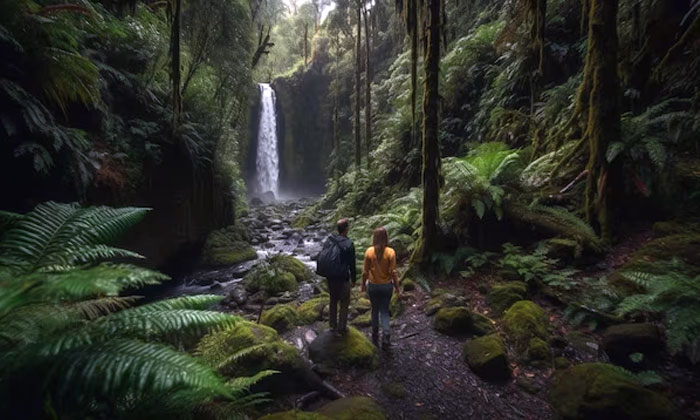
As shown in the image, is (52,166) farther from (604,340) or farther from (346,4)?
(346,4)

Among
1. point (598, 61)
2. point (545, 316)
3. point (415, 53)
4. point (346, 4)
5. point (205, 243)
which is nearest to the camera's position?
point (545, 316)

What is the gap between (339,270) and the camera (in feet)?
14.4

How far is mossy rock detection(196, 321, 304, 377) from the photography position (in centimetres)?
349

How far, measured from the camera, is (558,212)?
5660 millimetres

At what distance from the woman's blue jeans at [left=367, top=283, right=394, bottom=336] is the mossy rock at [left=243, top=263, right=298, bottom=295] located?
3.81 m

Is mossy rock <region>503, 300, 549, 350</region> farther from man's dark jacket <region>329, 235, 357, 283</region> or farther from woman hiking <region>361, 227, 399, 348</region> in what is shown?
man's dark jacket <region>329, 235, 357, 283</region>

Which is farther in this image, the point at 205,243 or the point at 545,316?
the point at 205,243

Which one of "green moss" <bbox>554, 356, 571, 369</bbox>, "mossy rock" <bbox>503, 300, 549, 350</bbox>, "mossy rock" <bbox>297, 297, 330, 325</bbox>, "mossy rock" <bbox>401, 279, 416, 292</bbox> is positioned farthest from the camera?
"mossy rock" <bbox>401, 279, 416, 292</bbox>

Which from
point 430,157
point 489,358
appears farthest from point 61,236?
point 430,157

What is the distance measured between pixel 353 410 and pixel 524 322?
2536 mm

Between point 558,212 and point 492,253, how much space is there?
1.30 meters

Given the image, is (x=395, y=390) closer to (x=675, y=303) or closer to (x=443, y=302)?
(x=443, y=302)

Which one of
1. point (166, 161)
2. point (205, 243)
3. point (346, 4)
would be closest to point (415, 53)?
point (166, 161)

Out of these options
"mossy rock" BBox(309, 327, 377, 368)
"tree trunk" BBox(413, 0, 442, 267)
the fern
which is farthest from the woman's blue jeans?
the fern
